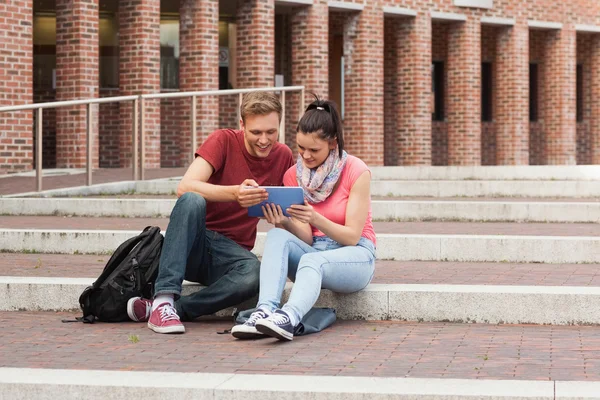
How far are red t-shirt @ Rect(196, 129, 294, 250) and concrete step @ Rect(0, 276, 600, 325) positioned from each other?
395mm

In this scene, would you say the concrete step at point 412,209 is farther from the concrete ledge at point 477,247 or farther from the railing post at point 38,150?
the concrete ledge at point 477,247

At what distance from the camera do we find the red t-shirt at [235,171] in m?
6.92

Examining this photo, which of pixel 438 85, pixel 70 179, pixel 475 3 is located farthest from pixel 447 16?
pixel 70 179

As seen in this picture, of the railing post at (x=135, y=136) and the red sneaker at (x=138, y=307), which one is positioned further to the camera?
the railing post at (x=135, y=136)

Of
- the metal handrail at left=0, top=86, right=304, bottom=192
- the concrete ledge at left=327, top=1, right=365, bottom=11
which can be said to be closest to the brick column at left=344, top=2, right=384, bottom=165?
the concrete ledge at left=327, top=1, right=365, bottom=11

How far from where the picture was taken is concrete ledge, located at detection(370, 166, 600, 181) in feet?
64.9

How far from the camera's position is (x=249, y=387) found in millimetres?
4934

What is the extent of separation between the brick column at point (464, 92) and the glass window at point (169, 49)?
684 cm

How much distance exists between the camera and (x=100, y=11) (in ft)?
72.2

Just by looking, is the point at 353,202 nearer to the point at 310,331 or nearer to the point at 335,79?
the point at 310,331

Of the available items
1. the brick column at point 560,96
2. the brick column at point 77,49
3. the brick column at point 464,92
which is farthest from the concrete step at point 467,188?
the brick column at point 560,96

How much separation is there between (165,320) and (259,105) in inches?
46.6

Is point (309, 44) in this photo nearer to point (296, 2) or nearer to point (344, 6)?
point (296, 2)

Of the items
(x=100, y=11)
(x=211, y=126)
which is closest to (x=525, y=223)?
(x=211, y=126)
